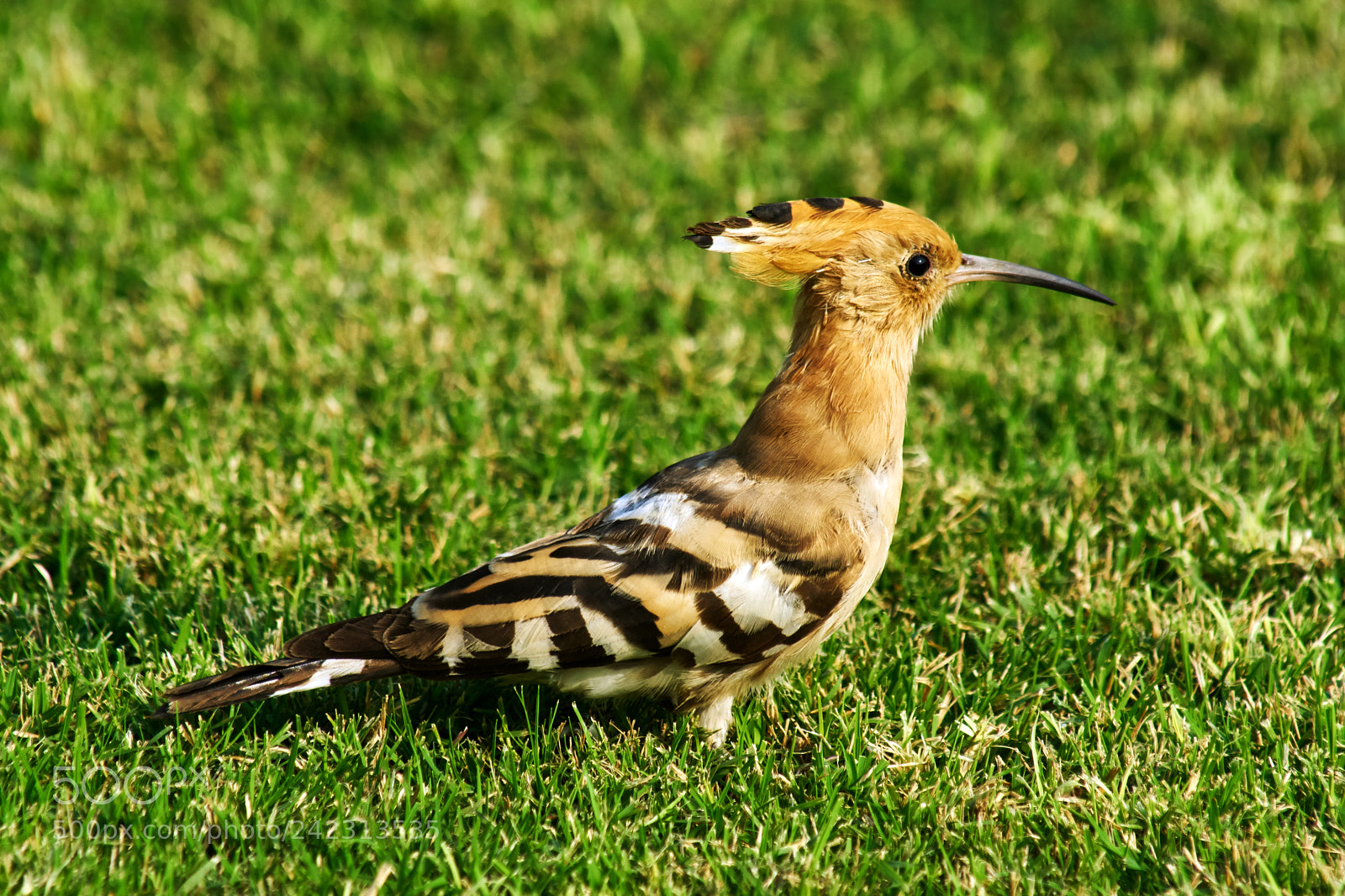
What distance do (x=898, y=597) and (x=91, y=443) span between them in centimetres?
265

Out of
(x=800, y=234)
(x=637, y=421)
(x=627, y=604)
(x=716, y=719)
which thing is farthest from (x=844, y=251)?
(x=637, y=421)

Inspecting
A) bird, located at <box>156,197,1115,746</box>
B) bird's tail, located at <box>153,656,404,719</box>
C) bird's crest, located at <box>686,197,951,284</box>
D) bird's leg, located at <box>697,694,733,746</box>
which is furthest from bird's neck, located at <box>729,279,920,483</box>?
bird's tail, located at <box>153,656,404,719</box>

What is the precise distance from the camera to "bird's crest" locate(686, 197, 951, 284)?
3.22 m

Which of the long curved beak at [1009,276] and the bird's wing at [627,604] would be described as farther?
the long curved beak at [1009,276]

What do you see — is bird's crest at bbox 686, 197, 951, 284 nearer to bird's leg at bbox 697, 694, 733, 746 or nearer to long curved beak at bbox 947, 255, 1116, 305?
long curved beak at bbox 947, 255, 1116, 305

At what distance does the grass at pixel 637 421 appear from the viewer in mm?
2939

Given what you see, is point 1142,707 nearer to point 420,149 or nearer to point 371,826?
point 371,826

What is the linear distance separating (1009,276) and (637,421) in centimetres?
152

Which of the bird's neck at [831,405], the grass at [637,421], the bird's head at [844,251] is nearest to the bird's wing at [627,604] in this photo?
the bird's neck at [831,405]

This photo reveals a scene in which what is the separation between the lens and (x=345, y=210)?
5793 mm

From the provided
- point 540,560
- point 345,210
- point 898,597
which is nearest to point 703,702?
point 540,560

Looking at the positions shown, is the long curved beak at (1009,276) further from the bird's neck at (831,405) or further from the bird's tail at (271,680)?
the bird's tail at (271,680)

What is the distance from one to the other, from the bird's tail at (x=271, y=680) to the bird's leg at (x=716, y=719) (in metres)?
0.78

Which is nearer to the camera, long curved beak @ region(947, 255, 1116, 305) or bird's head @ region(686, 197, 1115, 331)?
bird's head @ region(686, 197, 1115, 331)
